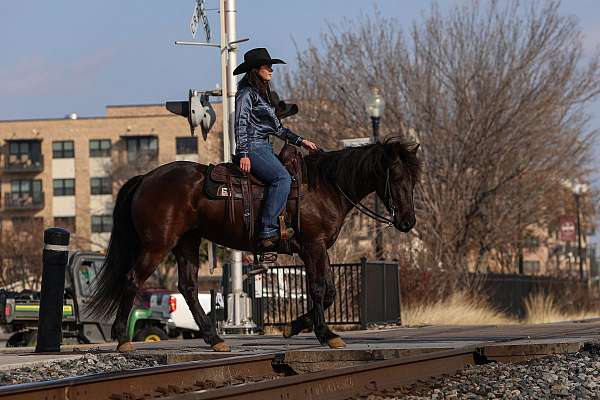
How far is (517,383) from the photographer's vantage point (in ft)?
29.2

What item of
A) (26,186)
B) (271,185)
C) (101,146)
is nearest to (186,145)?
(101,146)

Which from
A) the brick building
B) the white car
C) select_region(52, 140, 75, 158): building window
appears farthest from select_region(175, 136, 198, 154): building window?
the white car

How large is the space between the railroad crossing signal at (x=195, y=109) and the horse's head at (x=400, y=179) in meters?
8.47

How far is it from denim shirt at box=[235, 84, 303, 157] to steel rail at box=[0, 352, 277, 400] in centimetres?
247

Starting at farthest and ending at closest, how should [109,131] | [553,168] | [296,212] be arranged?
[109,131]
[553,168]
[296,212]

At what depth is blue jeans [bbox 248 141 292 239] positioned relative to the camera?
11836 mm

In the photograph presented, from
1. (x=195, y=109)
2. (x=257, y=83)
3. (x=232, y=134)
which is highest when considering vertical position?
(x=195, y=109)

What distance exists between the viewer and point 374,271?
22.5 meters

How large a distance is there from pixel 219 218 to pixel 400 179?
1856 millimetres

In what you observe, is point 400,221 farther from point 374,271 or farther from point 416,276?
point 416,276

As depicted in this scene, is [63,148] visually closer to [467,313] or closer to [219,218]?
[467,313]

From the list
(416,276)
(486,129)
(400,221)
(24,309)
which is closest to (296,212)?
(400,221)

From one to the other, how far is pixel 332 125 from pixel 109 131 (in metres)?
62.0

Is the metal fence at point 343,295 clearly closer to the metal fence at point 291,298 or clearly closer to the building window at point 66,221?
the metal fence at point 291,298
